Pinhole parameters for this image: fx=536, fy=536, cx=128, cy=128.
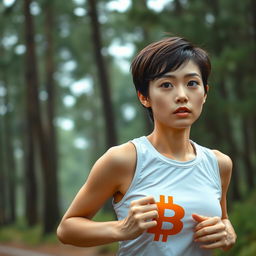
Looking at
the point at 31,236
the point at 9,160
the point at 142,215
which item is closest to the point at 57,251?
the point at 31,236

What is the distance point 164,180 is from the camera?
2.69 metres

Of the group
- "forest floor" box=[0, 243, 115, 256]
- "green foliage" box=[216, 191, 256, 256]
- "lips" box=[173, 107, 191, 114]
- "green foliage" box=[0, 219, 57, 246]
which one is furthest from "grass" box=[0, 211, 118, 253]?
"lips" box=[173, 107, 191, 114]

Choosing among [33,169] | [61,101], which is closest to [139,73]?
[33,169]

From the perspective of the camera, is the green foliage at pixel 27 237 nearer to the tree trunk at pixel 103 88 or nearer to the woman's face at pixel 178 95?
the tree trunk at pixel 103 88

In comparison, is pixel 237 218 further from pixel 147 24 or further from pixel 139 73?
pixel 139 73

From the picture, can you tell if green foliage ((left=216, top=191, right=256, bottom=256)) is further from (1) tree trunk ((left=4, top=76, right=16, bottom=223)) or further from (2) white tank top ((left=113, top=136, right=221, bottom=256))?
(1) tree trunk ((left=4, top=76, right=16, bottom=223))

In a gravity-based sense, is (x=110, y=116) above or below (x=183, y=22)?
below

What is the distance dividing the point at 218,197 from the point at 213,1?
731 inches

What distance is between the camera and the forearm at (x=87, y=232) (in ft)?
8.66

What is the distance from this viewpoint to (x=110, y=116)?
61.1 feet

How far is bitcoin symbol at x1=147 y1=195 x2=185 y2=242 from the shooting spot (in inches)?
103

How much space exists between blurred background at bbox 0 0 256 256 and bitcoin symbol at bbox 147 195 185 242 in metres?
1.16

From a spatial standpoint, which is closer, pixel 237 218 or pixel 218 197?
pixel 218 197

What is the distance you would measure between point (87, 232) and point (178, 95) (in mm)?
831
